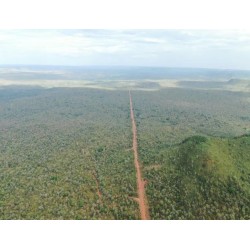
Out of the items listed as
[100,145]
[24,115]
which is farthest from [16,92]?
[100,145]

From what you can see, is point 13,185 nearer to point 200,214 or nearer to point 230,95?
point 200,214

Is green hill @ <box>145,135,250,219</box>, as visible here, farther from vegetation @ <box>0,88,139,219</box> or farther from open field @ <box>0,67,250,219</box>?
vegetation @ <box>0,88,139,219</box>

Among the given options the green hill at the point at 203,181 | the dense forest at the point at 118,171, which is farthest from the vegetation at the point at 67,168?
the green hill at the point at 203,181

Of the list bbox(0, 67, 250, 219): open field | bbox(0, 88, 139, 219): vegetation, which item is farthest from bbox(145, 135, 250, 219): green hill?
bbox(0, 88, 139, 219): vegetation

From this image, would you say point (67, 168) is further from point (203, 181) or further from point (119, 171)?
point (203, 181)

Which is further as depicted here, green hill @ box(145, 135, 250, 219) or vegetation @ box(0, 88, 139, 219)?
vegetation @ box(0, 88, 139, 219)

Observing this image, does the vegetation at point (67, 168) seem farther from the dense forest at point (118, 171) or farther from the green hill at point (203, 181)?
the green hill at point (203, 181)

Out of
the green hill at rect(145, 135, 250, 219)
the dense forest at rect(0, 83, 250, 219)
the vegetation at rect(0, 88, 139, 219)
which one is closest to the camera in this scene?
the green hill at rect(145, 135, 250, 219)

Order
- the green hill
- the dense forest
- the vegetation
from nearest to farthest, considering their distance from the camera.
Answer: the green hill, the dense forest, the vegetation

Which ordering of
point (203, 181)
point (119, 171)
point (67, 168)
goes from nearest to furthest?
point (203, 181) → point (119, 171) → point (67, 168)

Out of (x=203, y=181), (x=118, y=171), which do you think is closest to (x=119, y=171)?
(x=118, y=171)
